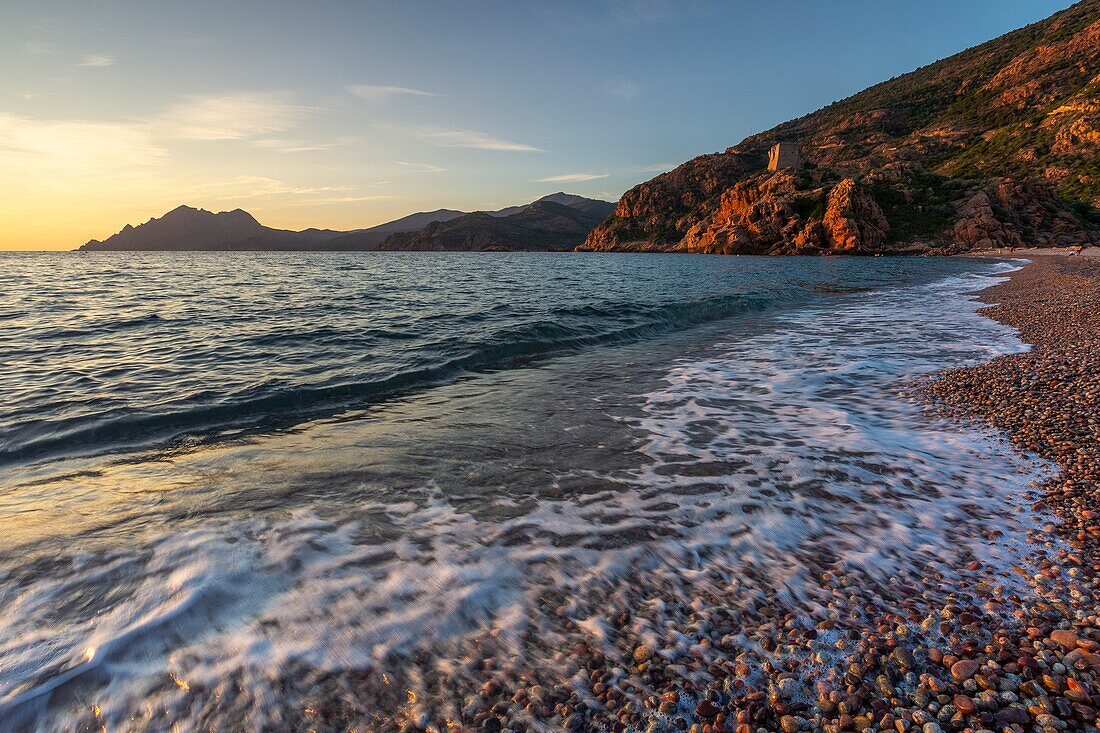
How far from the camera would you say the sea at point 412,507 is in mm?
3039

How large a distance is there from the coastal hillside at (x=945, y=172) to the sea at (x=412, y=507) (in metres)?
95.9

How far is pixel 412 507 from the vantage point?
5.05 meters

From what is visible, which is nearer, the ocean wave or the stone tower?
the ocean wave

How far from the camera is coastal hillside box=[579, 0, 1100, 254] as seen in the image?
8181 cm

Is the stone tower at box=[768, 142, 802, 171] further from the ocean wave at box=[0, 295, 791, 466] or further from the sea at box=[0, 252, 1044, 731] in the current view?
the sea at box=[0, 252, 1044, 731]

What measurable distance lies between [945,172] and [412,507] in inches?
5490

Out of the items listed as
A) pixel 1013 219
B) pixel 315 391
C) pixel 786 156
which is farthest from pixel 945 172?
pixel 315 391

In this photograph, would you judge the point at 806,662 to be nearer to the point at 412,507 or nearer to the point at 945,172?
the point at 412,507

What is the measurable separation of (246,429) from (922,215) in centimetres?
11401

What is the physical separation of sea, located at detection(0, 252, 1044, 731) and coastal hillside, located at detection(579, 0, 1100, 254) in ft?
315

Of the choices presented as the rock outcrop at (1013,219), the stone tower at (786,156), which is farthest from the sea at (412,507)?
the stone tower at (786,156)

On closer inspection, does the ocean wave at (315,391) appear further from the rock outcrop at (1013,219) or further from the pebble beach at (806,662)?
the rock outcrop at (1013,219)

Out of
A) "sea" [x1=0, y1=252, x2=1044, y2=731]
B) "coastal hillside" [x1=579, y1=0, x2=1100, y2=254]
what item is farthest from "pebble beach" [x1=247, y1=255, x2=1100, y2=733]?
"coastal hillside" [x1=579, y1=0, x2=1100, y2=254]

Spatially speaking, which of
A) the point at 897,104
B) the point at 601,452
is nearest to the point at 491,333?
the point at 601,452
